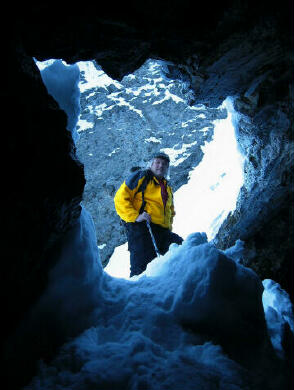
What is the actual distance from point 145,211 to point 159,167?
1.04 metres

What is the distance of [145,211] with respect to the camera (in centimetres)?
513

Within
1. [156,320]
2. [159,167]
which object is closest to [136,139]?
[159,167]

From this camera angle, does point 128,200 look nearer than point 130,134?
Yes

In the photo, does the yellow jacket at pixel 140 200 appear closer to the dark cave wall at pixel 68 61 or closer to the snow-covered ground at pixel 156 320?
the snow-covered ground at pixel 156 320

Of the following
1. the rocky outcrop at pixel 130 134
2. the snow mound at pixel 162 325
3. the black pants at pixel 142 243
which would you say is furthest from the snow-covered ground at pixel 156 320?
the rocky outcrop at pixel 130 134

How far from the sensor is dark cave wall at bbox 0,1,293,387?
5.44 feet

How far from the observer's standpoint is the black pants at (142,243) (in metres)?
4.84

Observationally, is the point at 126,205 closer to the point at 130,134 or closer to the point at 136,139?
the point at 136,139

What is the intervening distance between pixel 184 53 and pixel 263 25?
947mm

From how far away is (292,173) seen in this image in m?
3.94

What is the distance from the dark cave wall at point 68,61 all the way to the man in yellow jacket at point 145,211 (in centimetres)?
208

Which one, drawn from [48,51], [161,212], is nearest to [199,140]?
[161,212]

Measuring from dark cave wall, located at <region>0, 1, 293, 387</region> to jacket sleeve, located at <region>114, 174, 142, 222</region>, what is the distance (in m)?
2.22

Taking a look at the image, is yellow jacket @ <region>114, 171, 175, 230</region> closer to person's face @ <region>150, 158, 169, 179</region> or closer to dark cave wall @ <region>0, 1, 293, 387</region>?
person's face @ <region>150, 158, 169, 179</region>
